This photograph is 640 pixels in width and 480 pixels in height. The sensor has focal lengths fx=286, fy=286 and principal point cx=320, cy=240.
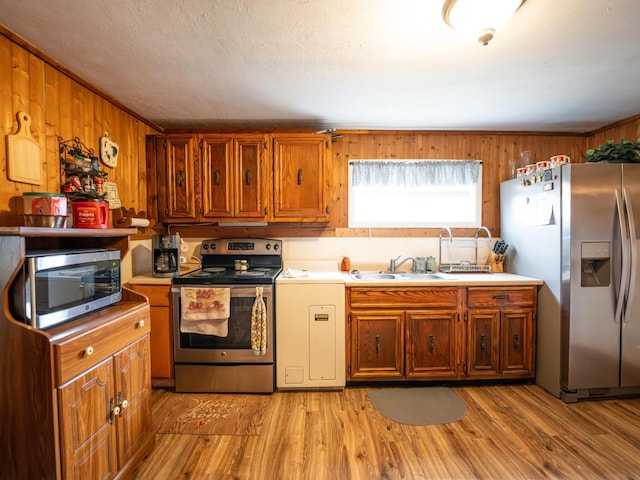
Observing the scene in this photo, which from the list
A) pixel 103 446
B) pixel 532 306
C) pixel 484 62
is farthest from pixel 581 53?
pixel 103 446

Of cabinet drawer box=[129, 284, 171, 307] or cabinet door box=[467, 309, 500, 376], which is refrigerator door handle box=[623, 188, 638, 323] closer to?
cabinet door box=[467, 309, 500, 376]

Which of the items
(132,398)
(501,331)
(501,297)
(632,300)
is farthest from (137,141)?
(632,300)

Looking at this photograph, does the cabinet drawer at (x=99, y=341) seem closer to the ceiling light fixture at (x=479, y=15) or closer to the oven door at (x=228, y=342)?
the oven door at (x=228, y=342)

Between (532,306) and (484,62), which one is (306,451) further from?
(484,62)

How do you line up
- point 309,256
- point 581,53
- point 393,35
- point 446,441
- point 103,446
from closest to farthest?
point 103,446 → point 393,35 → point 581,53 → point 446,441 → point 309,256

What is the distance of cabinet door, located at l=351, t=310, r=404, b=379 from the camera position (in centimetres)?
240

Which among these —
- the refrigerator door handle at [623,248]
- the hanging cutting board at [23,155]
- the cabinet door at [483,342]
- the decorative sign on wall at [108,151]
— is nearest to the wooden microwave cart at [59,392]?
the hanging cutting board at [23,155]

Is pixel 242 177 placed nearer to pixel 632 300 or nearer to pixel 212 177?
pixel 212 177

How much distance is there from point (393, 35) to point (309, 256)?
6.64ft

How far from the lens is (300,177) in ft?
8.78

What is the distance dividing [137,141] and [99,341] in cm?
201

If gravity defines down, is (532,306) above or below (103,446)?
above

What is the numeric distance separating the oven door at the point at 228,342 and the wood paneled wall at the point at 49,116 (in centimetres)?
108

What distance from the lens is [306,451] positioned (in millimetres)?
1737
